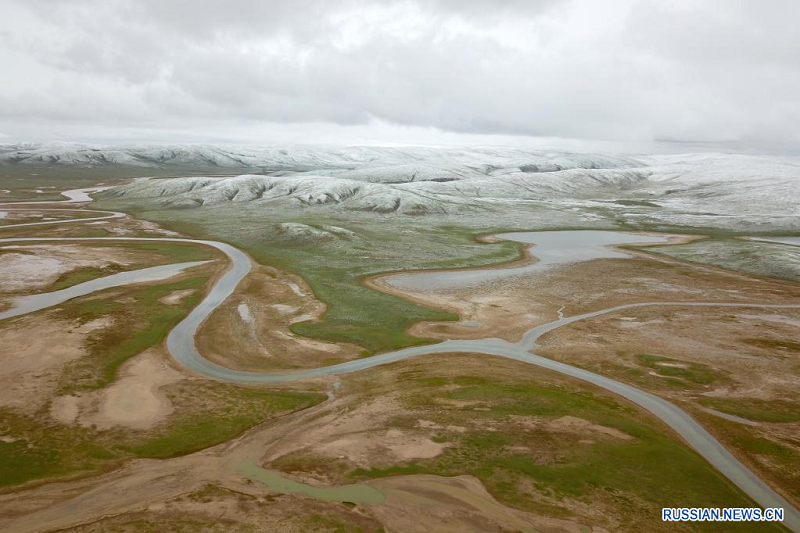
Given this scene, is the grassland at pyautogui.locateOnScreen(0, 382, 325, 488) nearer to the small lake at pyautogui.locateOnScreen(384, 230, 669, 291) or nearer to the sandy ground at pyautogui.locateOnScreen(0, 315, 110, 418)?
the sandy ground at pyautogui.locateOnScreen(0, 315, 110, 418)

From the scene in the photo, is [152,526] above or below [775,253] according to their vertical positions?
below

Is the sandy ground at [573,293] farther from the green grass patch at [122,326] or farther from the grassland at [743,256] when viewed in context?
the green grass patch at [122,326]

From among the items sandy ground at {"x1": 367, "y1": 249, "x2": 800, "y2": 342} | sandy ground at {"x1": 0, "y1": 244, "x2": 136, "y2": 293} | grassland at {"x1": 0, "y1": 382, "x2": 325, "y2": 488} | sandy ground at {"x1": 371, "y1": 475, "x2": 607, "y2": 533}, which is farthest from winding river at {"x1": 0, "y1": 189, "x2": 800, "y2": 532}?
sandy ground at {"x1": 0, "y1": 244, "x2": 136, "y2": 293}

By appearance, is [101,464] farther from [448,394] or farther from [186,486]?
[448,394]

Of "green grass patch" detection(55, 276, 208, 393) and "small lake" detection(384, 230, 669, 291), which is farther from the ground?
"small lake" detection(384, 230, 669, 291)

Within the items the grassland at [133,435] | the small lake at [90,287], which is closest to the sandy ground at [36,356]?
Result: the grassland at [133,435]

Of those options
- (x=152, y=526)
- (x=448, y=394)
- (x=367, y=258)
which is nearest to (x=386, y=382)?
(x=448, y=394)
